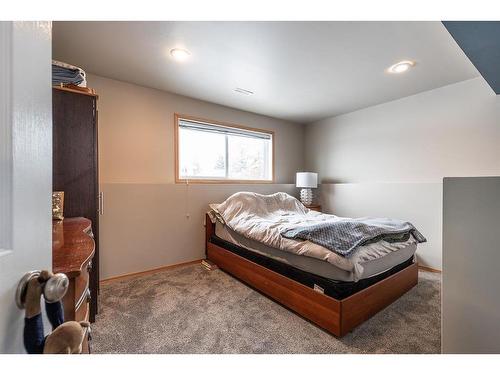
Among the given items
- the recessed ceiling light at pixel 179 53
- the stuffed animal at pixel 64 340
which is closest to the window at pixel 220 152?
the recessed ceiling light at pixel 179 53

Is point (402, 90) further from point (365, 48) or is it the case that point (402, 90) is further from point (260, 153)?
point (260, 153)

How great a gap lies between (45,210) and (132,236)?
2.30m

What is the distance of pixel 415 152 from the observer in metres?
2.87

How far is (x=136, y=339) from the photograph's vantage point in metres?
1.47

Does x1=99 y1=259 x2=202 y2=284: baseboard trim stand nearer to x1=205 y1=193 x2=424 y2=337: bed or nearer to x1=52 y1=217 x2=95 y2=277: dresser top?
x1=205 y1=193 x2=424 y2=337: bed

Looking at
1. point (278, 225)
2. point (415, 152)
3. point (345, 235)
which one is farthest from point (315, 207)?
point (345, 235)

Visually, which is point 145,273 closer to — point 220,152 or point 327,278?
point 220,152

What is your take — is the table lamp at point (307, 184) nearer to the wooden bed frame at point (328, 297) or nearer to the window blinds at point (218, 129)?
the window blinds at point (218, 129)

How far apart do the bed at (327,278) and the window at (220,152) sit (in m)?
1.23

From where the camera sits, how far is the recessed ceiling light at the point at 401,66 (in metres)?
2.11

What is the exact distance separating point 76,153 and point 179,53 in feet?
3.90

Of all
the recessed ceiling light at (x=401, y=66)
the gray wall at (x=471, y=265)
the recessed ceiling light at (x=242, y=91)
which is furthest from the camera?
the recessed ceiling light at (x=242, y=91)
